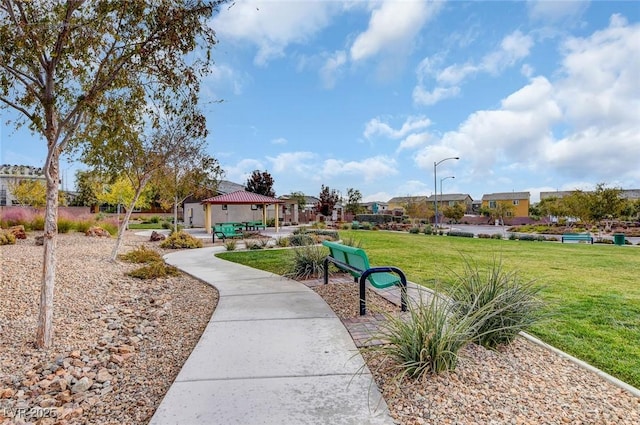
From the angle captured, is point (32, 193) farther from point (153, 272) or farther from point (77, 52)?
point (77, 52)

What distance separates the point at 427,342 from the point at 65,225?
696 inches

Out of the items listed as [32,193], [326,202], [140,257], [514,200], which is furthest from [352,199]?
[140,257]

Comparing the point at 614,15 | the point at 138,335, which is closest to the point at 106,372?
the point at 138,335

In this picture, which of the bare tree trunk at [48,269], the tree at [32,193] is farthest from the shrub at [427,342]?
the tree at [32,193]

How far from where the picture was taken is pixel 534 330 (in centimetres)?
461

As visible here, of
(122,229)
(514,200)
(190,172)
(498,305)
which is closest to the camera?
(498,305)

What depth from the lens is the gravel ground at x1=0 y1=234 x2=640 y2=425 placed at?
9.24 feet

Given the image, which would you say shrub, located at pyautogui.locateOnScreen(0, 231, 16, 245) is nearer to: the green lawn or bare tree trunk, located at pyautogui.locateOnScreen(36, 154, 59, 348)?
the green lawn

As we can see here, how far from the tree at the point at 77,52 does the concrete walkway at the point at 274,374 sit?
2.10 m

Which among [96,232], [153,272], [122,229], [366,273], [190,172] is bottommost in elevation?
[153,272]

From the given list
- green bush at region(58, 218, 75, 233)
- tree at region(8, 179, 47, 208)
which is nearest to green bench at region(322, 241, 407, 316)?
green bush at region(58, 218, 75, 233)

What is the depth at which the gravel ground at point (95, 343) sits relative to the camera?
3.08 meters

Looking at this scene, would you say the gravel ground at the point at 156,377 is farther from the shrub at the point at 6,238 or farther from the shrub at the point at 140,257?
the shrub at the point at 6,238

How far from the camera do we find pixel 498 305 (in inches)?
158
